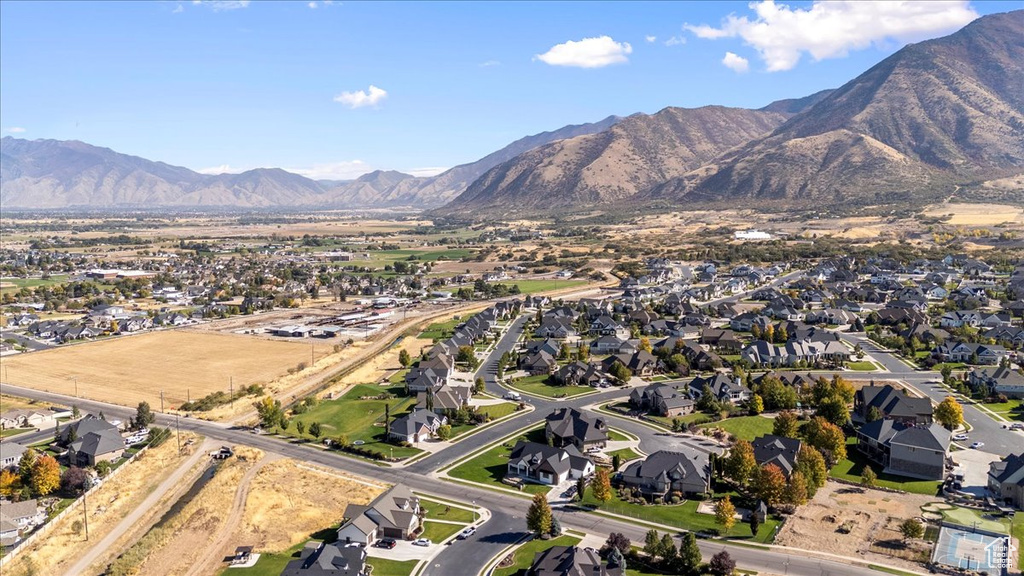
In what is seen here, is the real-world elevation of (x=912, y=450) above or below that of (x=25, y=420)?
above

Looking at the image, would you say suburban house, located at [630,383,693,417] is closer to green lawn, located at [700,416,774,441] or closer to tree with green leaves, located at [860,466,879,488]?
green lawn, located at [700,416,774,441]

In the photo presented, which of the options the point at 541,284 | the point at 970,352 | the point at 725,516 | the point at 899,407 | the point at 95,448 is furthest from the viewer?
the point at 541,284

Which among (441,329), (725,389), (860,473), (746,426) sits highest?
(725,389)

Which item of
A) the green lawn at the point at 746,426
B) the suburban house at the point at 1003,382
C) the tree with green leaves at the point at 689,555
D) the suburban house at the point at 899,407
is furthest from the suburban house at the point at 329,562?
the suburban house at the point at 1003,382

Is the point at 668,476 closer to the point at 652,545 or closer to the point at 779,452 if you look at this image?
the point at 779,452

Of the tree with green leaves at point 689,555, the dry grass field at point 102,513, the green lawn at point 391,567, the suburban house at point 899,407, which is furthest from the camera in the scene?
the suburban house at point 899,407

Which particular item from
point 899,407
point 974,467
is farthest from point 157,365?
point 974,467

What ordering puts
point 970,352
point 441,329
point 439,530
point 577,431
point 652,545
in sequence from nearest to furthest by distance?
point 652,545 < point 439,530 < point 577,431 < point 970,352 < point 441,329

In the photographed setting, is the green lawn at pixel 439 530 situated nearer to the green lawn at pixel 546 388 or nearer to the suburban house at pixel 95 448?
the green lawn at pixel 546 388

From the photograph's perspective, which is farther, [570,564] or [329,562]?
[329,562]
